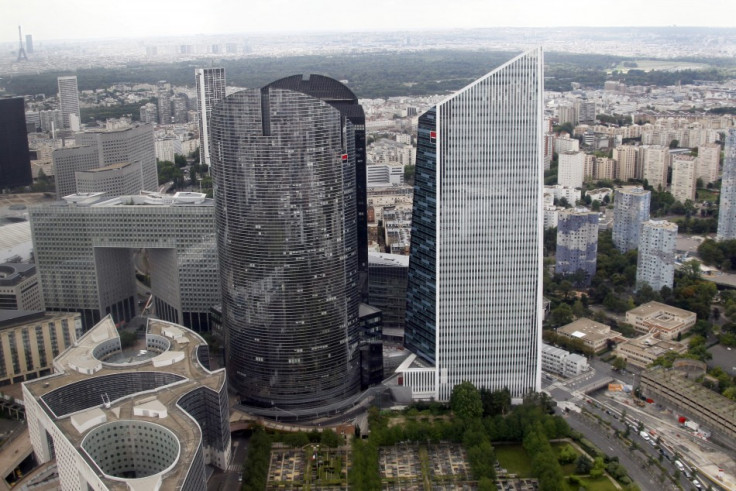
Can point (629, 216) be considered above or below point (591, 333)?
above

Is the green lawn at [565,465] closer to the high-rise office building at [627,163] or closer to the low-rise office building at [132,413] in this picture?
the low-rise office building at [132,413]

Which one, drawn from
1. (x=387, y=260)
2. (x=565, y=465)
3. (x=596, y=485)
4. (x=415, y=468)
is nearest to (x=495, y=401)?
(x=565, y=465)

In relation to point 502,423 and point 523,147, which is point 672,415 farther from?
point 523,147

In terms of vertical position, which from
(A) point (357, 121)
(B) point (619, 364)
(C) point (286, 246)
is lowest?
(B) point (619, 364)

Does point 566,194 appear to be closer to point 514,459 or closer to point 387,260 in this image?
point 387,260

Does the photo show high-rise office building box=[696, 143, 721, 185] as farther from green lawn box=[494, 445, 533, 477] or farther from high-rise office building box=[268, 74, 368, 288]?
green lawn box=[494, 445, 533, 477]

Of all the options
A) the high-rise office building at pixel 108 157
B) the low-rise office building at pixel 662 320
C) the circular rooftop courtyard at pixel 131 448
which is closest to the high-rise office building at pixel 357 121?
the circular rooftop courtyard at pixel 131 448

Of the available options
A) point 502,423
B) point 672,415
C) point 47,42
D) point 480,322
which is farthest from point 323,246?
point 47,42
